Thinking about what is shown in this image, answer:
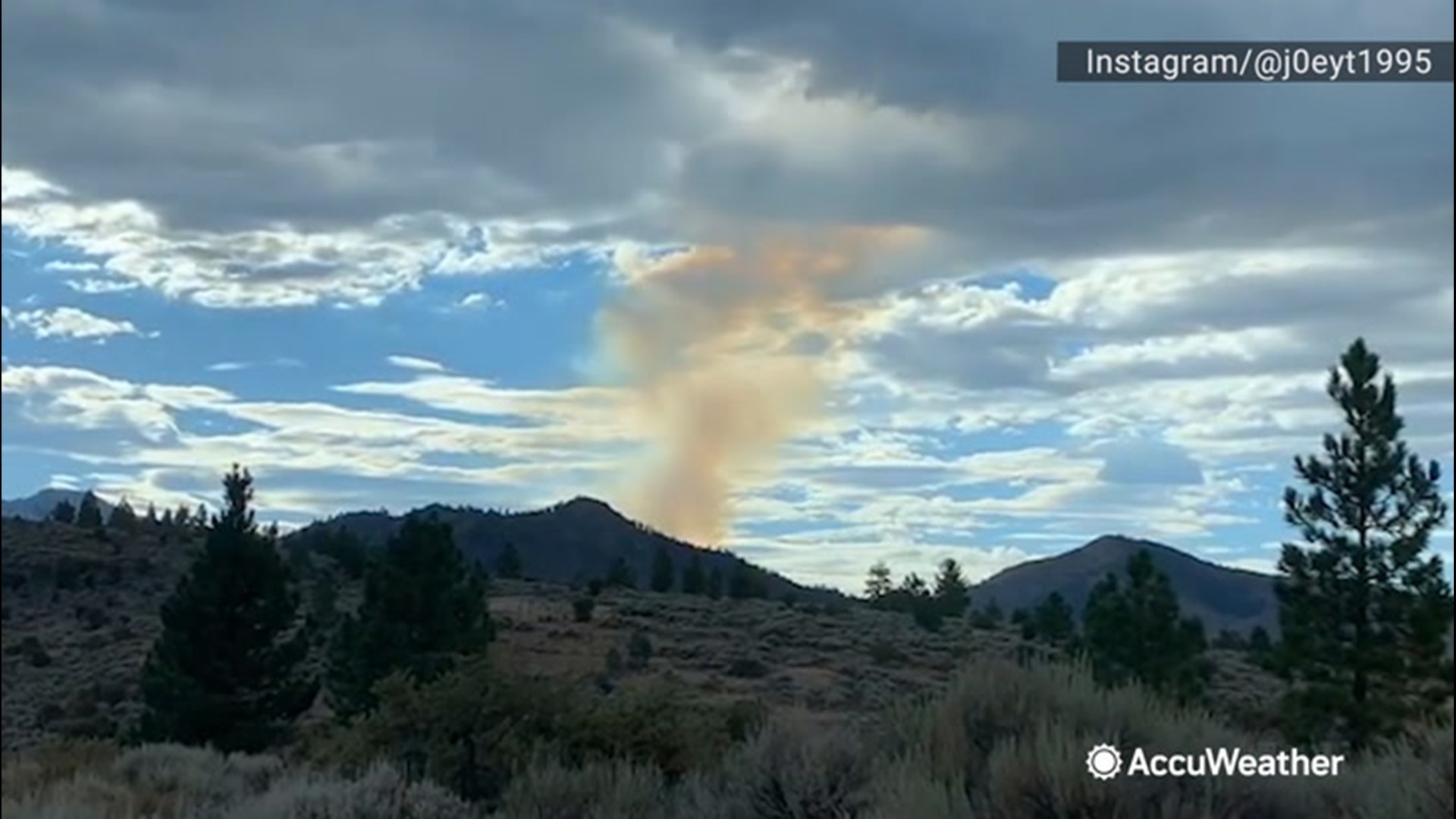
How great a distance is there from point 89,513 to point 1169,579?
86.4ft

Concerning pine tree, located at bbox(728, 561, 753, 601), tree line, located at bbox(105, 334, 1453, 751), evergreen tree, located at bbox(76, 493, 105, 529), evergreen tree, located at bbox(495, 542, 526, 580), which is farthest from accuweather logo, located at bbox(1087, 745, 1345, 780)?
evergreen tree, located at bbox(76, 493, 105, 529)

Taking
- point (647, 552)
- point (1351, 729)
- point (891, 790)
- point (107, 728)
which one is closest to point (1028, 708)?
point (891, 790)

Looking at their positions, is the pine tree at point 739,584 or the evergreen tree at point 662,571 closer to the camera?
the pine tree at point 739,584

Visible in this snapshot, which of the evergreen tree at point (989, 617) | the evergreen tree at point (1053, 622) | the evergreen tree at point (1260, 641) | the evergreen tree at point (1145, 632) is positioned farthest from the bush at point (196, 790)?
the evergreen tree at point (1260, 641)

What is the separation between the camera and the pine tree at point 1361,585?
2519 centimetres

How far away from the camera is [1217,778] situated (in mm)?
10039

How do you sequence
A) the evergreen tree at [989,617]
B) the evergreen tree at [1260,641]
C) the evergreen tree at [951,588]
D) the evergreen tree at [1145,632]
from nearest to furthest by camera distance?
the evergreen tree at [951,588] < the evergreen tree at [989,617] < the evergreen tree at [1145,632] < the evergreen tree at [1260,641]

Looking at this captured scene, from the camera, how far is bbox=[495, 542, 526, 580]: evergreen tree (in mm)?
25578

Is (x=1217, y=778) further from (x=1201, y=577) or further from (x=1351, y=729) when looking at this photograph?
(x=1351, y=729)

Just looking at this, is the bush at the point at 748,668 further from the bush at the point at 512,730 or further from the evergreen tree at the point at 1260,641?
the evergreen tree at the point at 1260,641

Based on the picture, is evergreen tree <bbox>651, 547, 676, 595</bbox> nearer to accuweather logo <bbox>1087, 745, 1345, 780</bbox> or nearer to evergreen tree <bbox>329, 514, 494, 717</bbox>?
evergreen tree <bbox>329, 514, 494, 717</bbox>

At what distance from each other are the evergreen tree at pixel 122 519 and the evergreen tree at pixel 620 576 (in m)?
21.7

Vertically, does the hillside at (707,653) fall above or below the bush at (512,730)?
above

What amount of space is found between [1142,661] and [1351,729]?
3.18 metres
